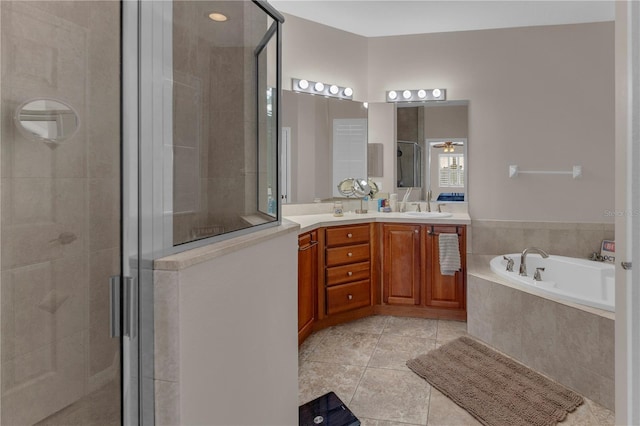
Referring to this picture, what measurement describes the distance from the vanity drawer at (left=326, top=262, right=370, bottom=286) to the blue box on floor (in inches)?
44.1

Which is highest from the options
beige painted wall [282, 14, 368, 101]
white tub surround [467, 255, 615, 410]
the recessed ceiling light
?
beige painted wall [282, 14, 368, 101]

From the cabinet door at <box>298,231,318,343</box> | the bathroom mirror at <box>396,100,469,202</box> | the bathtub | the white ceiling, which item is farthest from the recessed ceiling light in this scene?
the bathroom mirror at <box>396,100,469,202</box>

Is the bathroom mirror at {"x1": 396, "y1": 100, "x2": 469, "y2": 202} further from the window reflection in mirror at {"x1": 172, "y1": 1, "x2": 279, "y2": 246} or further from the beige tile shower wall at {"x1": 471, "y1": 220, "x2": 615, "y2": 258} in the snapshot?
the window reflection in mirror at {"x1": 172, "y1": 1, "x2": 279, "y2": 246}

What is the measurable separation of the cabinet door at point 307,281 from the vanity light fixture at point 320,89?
139cm

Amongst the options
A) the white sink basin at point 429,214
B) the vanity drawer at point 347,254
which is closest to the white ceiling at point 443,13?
the white sink basin at point 429,214

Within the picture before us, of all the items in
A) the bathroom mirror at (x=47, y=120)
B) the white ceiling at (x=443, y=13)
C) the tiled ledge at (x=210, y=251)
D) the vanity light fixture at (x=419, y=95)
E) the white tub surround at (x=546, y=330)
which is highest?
the white ceiling at (x=443, y=13)

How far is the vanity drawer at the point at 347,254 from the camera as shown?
2930 mm

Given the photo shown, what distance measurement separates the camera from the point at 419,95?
141 inches

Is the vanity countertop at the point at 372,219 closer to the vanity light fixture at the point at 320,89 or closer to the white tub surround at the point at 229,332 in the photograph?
the vanity light fixture at the point at 320,89

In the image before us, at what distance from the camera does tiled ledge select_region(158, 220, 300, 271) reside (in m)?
0.88

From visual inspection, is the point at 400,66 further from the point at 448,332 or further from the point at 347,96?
the point at 448,332

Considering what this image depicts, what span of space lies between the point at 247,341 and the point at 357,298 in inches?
80.4

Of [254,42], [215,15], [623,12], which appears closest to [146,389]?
[215,15]

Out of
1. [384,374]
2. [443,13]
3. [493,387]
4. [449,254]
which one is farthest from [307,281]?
[443,13]
